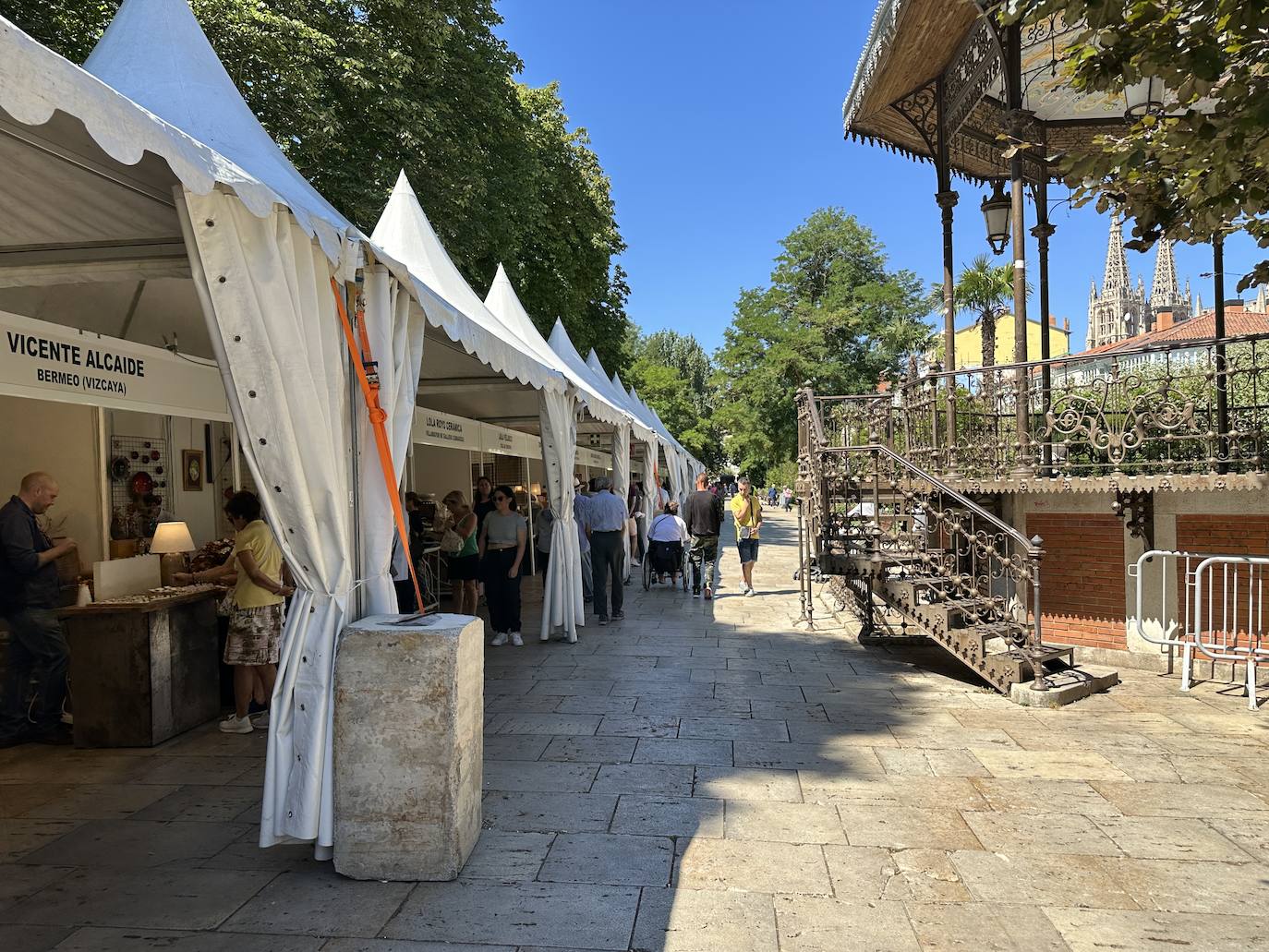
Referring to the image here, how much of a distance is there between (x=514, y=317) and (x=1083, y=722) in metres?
7.91

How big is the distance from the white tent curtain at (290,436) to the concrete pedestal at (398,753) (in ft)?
0.42

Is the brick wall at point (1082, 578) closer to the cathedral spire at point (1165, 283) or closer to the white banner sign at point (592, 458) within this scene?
the white banner sign at point (592, 458)

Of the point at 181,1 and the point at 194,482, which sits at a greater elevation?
the point at 181,1

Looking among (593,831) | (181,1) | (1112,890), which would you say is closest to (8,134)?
(181,1)

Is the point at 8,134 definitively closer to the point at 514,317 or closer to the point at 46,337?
the point at 46,337

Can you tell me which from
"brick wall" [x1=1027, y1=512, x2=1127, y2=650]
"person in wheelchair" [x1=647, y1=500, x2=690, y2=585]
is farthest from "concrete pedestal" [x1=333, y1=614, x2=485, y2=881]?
"person in wheelchair" [x1=647, y1=500, x2=690, y2=585]

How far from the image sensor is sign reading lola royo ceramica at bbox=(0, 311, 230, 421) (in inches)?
176

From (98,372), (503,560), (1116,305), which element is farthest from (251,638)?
(1116,305)

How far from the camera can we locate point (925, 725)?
6008mm

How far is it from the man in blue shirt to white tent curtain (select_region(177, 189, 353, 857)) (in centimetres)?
647

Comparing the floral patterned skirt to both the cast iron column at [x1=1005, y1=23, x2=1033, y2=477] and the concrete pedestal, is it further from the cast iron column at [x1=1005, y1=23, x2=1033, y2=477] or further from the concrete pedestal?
the cast iron column at [x1=1005, y1=23, x2=1033, y2=477]

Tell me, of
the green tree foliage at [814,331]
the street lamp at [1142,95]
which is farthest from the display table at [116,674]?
the green tree foliage at [814,331]

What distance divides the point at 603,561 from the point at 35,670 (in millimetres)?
6101

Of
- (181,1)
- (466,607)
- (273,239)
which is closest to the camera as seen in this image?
(273,239)
